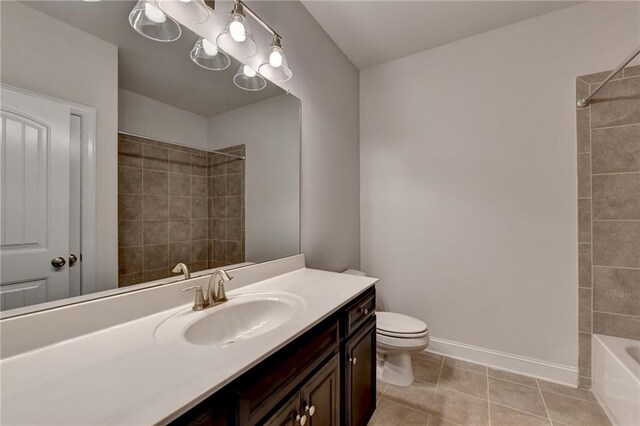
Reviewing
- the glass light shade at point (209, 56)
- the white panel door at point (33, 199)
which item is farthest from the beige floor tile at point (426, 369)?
the glass light shade at point (209, 56)

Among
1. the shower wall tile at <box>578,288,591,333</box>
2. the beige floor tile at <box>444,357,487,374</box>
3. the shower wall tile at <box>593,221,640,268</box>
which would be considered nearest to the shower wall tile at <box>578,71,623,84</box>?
the shower wall tile at <box>593,221,640,268</box>

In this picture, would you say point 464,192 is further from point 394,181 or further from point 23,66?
point 23,66

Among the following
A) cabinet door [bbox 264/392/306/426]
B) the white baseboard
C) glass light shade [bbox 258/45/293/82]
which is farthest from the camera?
the white baseboard

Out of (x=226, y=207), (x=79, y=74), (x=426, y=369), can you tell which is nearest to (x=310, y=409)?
(x=226, y=207)

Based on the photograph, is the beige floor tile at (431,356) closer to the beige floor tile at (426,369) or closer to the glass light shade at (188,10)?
the beige floor tile at (426,369)

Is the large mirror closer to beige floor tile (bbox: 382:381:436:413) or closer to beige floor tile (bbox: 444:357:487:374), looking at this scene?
beige floor tile (bbox: 382:381:436:413)

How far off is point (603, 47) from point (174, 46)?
103 inches

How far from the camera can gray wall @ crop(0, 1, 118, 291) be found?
2.33ft

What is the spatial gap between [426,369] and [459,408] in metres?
0.41

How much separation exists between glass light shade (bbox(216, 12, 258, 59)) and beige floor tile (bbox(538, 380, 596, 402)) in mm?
2810

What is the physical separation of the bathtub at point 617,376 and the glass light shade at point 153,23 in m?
2.66

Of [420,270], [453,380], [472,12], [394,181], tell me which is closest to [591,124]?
[472,12]

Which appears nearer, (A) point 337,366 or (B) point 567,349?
(A) point 337,366

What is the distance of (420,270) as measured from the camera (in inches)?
91.7
